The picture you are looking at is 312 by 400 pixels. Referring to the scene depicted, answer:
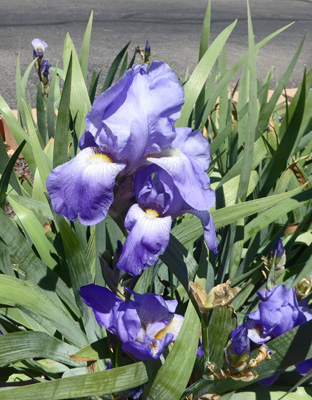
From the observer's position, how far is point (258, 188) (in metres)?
1.08

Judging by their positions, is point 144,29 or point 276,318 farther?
point 144,29

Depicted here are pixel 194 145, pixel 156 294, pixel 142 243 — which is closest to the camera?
pixel 142 243

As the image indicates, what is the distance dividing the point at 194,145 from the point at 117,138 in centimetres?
12

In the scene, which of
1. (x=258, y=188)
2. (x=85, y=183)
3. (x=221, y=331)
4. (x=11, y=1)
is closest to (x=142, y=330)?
(x=221, y=331)

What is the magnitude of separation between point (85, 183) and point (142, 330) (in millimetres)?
219

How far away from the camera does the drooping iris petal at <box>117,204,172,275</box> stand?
0.52 meters

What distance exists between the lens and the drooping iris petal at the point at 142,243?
52cm

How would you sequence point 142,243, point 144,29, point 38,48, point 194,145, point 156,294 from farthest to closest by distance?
point 144,29
point 38,48
point 156,294
point 194,145
point 142,243

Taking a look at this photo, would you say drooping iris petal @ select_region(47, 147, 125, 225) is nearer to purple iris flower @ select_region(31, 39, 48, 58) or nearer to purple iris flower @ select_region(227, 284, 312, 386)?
purple iris flower @ select_region(227, 284, 312, 386)

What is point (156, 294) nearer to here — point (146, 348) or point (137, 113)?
point (146, 348)

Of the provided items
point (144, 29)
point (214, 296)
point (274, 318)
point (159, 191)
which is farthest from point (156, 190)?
point (144, 29)

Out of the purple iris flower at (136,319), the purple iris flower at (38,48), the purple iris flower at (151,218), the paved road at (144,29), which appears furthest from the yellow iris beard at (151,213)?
the paved road at (144,29)

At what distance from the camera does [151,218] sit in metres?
0.55

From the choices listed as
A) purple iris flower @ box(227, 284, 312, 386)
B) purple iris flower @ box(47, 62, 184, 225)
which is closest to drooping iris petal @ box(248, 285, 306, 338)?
purple iris flower @ box(227, 284, 312, 386)
